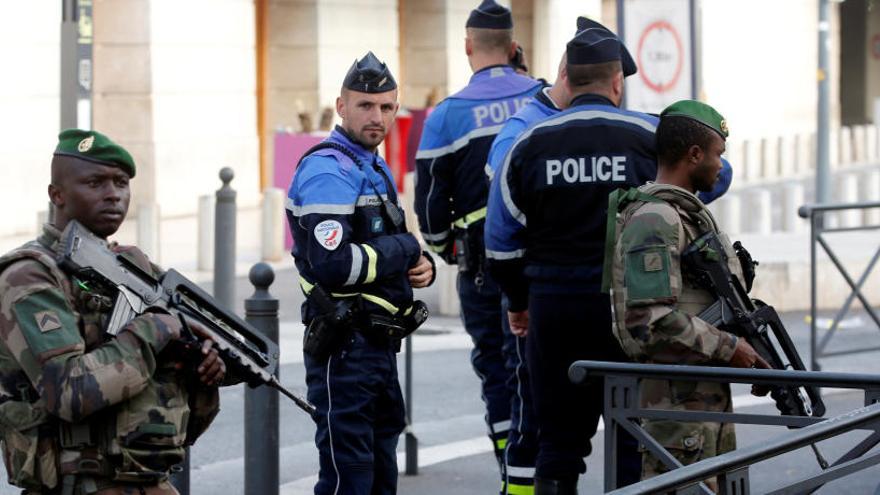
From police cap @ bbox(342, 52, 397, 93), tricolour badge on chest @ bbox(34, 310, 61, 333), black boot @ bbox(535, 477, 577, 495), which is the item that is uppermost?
police cap @ bbox(342, 52, 397, 93)

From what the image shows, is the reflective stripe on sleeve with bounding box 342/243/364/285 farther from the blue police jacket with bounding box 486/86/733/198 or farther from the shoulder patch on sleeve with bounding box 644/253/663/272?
the shoulder patch on sleeve with bounding box 644/253/663/272

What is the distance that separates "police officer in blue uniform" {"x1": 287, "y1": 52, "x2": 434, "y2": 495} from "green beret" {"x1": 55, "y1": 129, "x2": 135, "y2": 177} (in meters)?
1.35

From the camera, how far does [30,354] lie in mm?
4020

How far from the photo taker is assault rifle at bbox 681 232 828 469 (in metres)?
4.82

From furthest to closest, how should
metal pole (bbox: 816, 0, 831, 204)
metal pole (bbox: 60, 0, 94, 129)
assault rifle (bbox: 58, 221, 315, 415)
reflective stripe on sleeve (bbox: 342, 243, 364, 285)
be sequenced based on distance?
1. metal pole (bbox: 816, 0, 831, 204)
2. metal pole (bbox: 60, 0, 94, 129)
3. reflective stripe on sleeve (bbox: 342, 243, 364, 285)
4. assault rifle (bbox: 58, 221, 315, 415)

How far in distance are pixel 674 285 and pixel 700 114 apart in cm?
55

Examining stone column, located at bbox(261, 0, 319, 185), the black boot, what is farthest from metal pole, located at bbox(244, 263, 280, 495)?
stone column, located at bbox(261, 0, 319, 185)

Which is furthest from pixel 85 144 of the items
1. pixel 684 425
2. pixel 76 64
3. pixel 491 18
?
pixel 76 64

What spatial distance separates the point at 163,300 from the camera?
14.0 ft

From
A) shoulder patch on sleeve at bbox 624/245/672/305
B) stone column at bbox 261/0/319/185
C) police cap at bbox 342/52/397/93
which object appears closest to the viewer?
shoulder patch on sleeve at bbox 624/245/672/305

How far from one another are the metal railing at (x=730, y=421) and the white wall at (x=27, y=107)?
1297cm

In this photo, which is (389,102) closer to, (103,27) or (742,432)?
(742,432)

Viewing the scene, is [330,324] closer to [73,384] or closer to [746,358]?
[746,358]

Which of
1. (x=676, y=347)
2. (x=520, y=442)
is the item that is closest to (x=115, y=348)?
(x=676, y=347)
